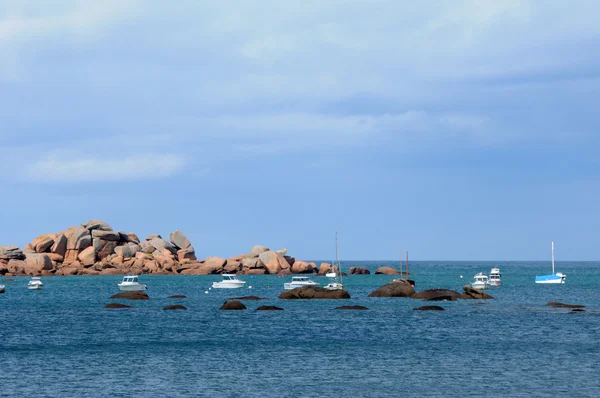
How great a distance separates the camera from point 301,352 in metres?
55.0

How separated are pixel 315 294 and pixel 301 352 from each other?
170ft

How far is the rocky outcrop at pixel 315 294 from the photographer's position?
349ft

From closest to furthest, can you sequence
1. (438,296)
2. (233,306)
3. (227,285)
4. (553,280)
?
1. (233,306)
2. (438,296)
3. (227,285)
4. (553,280)

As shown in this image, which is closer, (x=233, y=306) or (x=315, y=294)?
(x=233, y=306)

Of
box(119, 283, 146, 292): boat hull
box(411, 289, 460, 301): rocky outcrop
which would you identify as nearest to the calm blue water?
box(411, 289, 460, 301): rocky outcrop

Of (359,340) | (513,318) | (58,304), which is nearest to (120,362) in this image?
(359,340)

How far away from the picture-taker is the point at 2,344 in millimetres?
59844

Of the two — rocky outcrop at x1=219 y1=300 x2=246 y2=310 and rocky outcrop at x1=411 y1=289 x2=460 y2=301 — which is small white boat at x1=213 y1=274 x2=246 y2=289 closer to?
rocky outcrop at x1=411 y1=289 x2=460 y2=301

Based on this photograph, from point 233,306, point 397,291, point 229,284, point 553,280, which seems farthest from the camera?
point 553,280

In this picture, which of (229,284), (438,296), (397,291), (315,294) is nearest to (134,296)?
(315,294)

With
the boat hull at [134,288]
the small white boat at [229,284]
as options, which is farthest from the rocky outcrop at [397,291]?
the boat hull at [134,288]

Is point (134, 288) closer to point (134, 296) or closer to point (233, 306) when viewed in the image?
point (134, 296)

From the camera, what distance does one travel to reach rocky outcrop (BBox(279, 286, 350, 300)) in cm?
10631

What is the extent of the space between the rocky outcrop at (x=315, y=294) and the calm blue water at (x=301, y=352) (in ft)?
37.5
